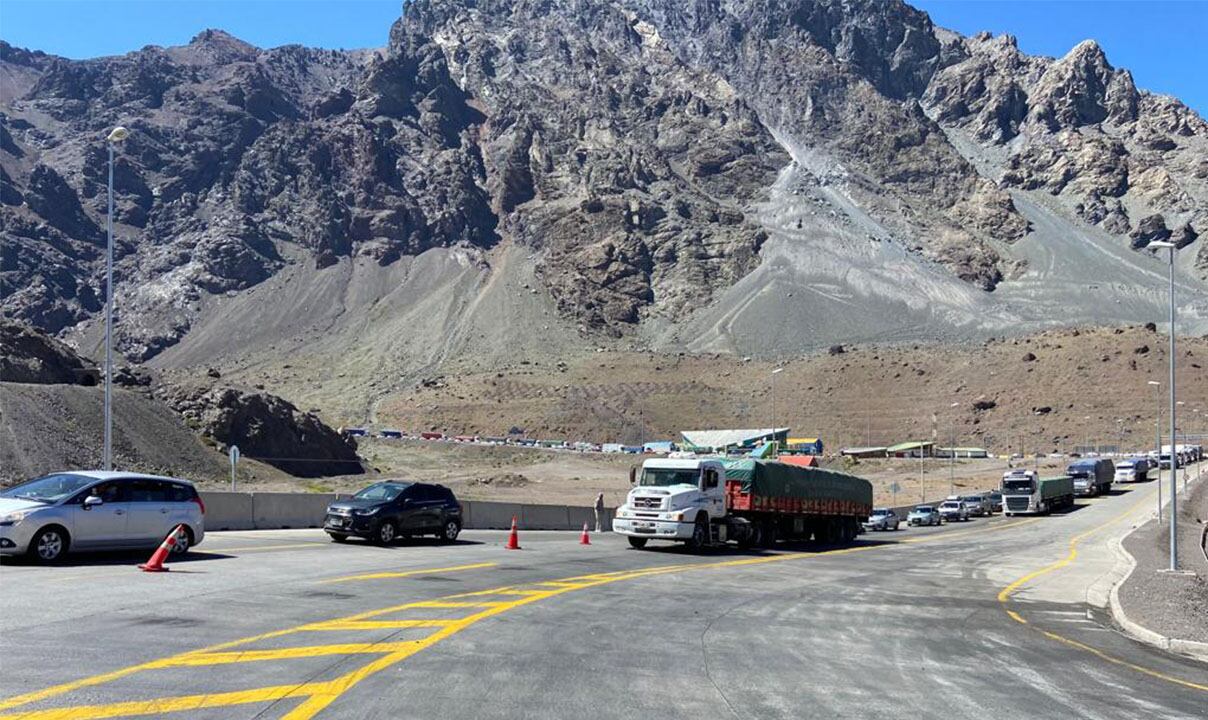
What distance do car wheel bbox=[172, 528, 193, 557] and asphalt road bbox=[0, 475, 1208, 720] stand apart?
1.39 ft

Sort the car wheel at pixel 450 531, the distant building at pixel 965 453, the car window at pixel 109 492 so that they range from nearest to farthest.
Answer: the car window at pixel 109 492 < the car wheel at pixel 450 531 < the distant building at pixel 965 453

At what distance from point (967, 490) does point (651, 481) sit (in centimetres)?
6459

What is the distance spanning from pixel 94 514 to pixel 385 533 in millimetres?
8903

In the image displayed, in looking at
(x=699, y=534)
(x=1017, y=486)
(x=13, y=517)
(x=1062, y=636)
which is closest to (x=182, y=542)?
(x=13, y=517)

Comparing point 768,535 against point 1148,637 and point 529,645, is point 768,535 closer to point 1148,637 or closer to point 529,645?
point 1148,637

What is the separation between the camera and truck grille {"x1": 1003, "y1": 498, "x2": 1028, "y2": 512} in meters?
70.2

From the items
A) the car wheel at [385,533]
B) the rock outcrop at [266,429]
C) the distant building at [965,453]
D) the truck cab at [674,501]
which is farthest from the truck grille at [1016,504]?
the car wheel at [385,533]

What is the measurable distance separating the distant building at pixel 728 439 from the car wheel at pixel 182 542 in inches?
3417

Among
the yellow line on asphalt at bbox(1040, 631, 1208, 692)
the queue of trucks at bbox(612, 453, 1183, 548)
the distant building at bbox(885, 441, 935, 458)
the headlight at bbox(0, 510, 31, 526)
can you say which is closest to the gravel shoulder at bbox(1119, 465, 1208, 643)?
the yellow line on asphalt at bbox(1040, 631, 1208, 692)

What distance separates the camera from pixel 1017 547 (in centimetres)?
4516

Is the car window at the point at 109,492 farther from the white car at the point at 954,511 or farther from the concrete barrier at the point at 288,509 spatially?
the white car at the point at 954,511

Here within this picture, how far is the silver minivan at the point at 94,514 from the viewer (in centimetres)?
1848

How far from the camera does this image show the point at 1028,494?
6988 cm

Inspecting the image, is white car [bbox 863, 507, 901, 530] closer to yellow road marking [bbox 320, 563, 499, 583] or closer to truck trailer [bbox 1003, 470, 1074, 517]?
truck trailer [bbox 1003, 470, 1074, 517]
